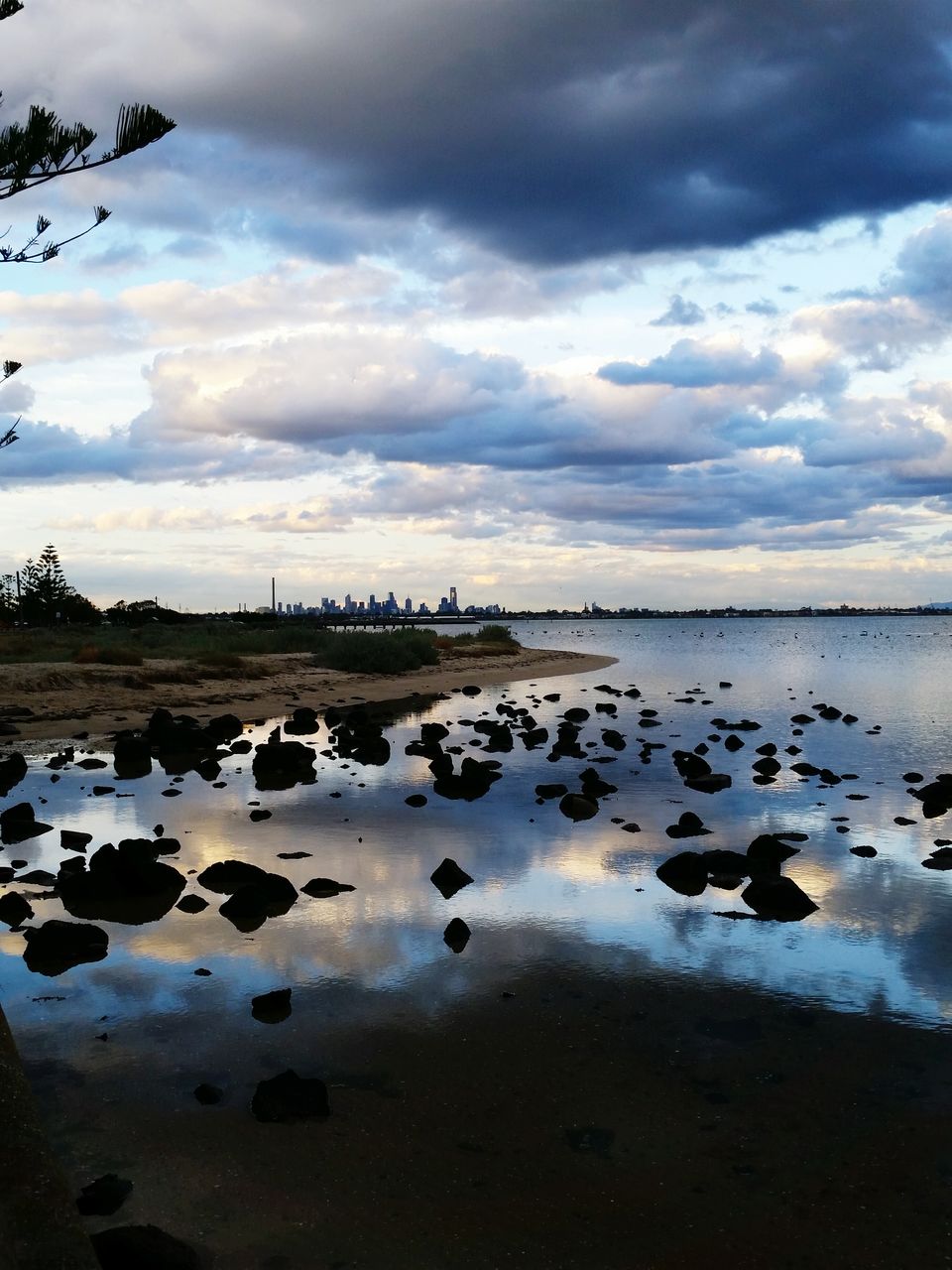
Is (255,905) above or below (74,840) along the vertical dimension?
above

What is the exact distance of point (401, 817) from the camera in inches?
727

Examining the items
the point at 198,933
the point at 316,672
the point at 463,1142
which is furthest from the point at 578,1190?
the point at 316,672

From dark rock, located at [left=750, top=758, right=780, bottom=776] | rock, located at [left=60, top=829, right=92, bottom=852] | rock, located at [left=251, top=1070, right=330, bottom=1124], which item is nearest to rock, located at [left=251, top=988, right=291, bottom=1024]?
rock, located at [left=251, top=1070, right=330, bottom=1124]

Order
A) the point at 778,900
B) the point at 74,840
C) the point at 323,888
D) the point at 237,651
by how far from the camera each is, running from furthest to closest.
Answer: the point at 237,651 → the point at 74,840 → the point at 323,888 → the point at 778,900

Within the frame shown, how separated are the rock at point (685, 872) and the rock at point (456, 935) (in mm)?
3607

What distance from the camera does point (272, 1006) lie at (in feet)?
29.6

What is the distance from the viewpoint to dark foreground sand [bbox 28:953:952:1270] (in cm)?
559

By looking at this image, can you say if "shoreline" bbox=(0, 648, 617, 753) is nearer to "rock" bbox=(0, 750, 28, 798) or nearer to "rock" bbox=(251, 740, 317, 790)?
"rock" bbox=(0, 750, 28, 798)

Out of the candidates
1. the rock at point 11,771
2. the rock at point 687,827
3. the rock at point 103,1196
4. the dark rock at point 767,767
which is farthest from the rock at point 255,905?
the dark rock at point 767,767

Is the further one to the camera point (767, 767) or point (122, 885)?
point (767, 767)

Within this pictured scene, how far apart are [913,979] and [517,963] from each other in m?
4.14

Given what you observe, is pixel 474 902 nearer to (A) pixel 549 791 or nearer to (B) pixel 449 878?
(B) pixel 449 878

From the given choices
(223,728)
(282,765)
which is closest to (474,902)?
(282,765)

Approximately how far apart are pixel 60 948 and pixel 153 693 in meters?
33.4
